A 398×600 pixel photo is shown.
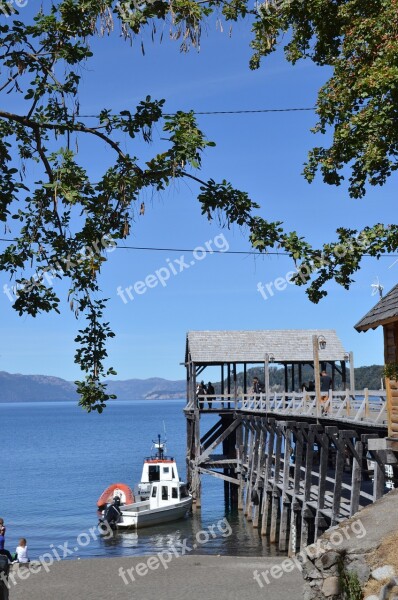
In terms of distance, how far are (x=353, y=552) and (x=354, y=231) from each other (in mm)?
6836

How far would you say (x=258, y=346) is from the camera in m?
41.5

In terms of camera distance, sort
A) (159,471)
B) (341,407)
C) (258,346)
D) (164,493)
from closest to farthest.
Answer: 1. (341,407)
2. (164,493)
3. (159,471)
4. (258,346)

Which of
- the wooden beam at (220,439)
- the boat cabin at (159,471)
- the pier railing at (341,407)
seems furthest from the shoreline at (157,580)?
the boat cabin at (159,471)

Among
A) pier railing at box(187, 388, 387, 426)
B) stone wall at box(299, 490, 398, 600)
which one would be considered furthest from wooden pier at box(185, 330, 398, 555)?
stone wall at box(299, 490, 398, 600)

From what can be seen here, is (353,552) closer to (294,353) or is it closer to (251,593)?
(251,593)

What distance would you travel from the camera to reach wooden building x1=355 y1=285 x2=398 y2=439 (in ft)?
56.3

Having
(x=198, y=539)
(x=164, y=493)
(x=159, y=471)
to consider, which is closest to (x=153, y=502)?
(x=164, y=493)

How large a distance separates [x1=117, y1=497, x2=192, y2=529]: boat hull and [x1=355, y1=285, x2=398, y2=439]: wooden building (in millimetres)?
19514

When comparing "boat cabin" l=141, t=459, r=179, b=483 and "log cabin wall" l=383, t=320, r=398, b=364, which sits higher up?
"log cabin wall" l=383, t=320, r=398, b=364

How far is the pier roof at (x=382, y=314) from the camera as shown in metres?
16.7

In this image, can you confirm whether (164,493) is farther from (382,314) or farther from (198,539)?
(382,314)

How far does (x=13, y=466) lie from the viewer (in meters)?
84.2

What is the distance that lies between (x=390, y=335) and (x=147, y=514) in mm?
20291

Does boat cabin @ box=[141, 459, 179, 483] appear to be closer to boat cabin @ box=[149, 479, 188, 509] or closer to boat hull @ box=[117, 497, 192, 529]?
boat cabin @ box=[149, 479, 188, 509]
